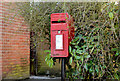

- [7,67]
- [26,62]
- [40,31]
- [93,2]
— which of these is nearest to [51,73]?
[26,62]

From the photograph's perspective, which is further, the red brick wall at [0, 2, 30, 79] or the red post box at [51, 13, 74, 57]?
the red brick wall at [0, 2, 30, 79]

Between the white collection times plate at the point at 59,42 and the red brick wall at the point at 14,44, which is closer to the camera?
the white collection times plate at the point at 59,42

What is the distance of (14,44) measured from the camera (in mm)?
4992

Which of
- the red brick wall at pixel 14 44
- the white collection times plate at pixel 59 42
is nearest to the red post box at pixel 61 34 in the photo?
the white collection times plate at pixel 59 42

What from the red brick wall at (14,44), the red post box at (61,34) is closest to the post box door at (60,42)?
the red post box at (61,34)

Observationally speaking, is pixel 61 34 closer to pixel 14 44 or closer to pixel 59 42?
pixel 59 42

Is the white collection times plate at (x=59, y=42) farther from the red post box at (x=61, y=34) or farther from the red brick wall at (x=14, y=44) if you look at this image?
the red brick wall at (x=14, y=44)

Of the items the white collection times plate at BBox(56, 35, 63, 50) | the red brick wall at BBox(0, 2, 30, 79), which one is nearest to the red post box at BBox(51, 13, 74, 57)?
the white collection times plate at BBox(56, 35, 63, 50)

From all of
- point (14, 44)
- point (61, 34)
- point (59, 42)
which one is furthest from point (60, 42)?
point (14, 44)

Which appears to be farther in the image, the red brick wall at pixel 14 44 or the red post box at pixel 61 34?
the red brick wall at pixel 14 44

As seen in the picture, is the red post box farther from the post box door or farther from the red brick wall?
the red brick wall

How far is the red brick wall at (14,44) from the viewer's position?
15.4ft

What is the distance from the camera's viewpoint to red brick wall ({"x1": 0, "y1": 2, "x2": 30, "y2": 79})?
4.69 metres

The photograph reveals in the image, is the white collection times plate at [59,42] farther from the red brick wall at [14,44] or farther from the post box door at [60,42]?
the red brick wall at [14,44]
